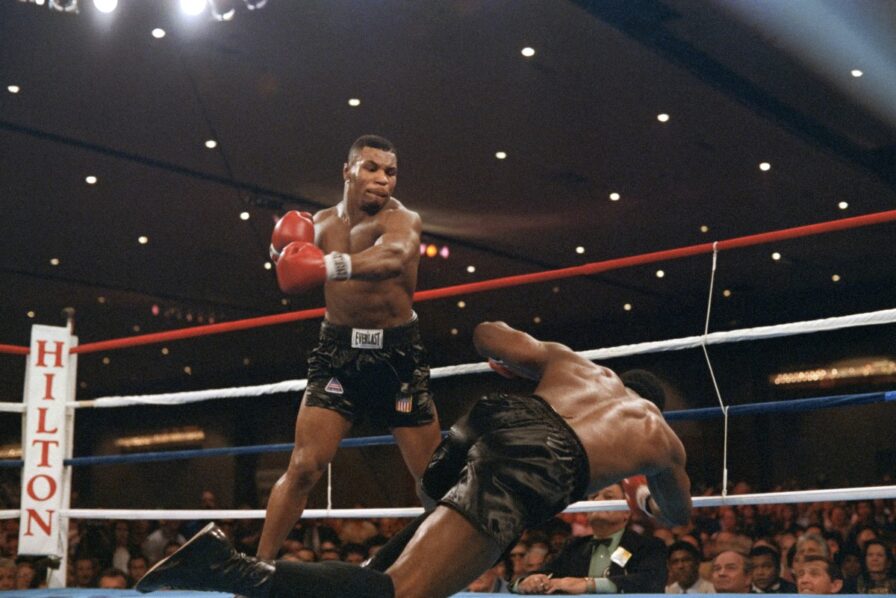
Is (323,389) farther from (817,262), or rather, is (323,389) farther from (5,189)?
(817,262)

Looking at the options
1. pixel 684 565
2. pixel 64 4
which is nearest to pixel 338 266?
pixel 684 565

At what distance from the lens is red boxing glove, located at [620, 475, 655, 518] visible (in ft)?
7.82

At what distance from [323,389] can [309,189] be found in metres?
5.46

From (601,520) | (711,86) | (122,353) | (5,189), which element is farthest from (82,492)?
(601,520)

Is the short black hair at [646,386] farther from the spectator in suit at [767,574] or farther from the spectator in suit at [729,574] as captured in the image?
the spectator in suit at [767,574]

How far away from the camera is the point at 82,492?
13.3 m

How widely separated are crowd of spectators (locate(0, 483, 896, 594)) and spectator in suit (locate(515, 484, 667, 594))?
0.05 meters

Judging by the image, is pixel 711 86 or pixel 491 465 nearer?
pixel 491 465

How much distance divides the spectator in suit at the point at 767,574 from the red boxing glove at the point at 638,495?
1.95 meters

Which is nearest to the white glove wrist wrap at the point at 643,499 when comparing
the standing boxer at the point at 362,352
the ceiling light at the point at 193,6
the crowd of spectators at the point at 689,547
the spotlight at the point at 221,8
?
the standing boxer at the point at 362,352

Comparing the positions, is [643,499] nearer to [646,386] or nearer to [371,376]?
[646,386]

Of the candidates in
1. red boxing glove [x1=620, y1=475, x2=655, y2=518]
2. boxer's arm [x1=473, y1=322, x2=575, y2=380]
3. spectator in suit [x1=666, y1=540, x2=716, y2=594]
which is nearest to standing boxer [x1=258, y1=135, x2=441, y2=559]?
boxer's arm [x1=473, y1=322, x2=575, y2=380]

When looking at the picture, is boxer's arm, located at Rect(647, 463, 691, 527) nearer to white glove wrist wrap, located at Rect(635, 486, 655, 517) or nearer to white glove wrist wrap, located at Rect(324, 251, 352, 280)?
white glove wrist wrap, located at Rect(635, 486, 655, 517)

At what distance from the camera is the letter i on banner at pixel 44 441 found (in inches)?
141
